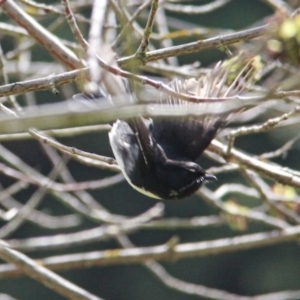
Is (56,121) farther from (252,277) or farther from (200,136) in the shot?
(252,277)

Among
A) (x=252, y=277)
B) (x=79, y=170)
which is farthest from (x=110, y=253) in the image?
(x=252, y=277)

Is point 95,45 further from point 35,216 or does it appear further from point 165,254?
point 35,216

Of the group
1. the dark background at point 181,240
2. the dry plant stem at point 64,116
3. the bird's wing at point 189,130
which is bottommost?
the dry plant stem at point 64,116

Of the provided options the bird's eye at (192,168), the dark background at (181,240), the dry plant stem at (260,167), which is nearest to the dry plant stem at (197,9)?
the dry plant stem at (260,167)

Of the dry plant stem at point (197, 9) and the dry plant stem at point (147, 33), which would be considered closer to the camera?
the dry plant stem at point (147, 33)

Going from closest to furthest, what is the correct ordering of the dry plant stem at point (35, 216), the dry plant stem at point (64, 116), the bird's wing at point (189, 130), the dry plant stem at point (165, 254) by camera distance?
the dry plant stem at point (64, 116) → the bird's wing at point (189, 130) → the dry plant stem at point (165, 254) → the dry plant stem at point (35, 216)

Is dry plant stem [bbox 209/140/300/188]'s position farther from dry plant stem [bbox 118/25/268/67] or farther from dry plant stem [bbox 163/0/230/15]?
dry plant stem [bbox 163/0/230/15]

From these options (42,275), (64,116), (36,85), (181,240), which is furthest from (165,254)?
(181,240)

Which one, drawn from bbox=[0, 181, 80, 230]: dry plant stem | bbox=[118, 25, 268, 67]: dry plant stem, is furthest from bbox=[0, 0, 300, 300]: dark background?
bbox=[118, 25, 268, 67]: dry plant stem

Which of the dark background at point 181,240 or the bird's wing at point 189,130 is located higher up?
the dark background at point 181,240

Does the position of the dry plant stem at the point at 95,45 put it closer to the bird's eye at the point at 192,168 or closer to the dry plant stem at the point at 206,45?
the dry plant stem at the point at 206,45
